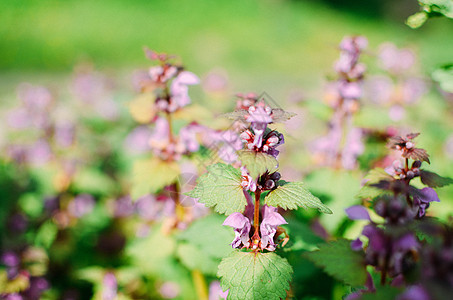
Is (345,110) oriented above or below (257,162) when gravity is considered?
below

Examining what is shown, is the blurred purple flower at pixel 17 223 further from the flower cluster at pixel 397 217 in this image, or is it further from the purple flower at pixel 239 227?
the flower cluster at pixel 397 217

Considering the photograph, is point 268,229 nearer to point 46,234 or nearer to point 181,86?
point 181,86

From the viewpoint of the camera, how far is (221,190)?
3.83 feet

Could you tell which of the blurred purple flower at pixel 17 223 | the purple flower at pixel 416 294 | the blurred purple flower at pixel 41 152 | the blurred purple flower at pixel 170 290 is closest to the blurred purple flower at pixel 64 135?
the blurred purple flower at pixel 41 152

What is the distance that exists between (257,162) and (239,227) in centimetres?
27

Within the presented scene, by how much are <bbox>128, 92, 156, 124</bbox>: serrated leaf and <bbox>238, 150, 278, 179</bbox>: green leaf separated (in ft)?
2.68

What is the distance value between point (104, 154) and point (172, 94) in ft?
7.35

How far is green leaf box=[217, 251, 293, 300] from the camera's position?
1139 mm

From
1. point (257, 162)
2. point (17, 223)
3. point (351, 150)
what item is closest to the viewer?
point (257, 162)

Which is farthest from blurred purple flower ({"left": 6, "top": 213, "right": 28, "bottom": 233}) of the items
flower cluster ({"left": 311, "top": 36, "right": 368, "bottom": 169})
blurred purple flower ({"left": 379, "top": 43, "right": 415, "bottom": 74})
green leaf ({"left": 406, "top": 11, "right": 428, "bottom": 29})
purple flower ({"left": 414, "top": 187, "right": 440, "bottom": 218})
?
blurred purple flower ({"left": 379, "top": 43, "right": 415, "bottom": 74})

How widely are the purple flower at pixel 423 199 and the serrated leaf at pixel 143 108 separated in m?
1.24

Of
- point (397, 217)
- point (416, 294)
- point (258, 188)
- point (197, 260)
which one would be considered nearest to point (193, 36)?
point (197, 260)

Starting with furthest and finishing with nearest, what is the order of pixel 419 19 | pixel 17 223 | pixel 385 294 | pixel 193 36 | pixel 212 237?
pixel 193 36, pixel 17 223, pixel 212 237, pixel 419 19, pixel 385 294

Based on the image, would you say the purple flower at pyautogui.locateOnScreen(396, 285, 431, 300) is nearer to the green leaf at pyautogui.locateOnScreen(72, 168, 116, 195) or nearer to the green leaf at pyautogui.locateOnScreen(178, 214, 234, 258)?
the green leaf at pyautogui.locateOnScreen(178, 214, 234, 258)
